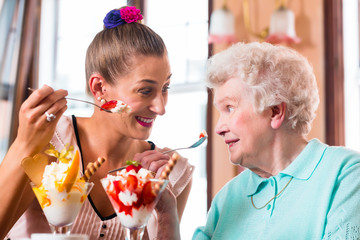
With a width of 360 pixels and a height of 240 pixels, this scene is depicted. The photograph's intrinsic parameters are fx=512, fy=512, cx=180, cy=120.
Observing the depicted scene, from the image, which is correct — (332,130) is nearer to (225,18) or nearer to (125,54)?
(225,18)

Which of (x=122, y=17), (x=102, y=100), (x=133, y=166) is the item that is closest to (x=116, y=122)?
(x=102, y=100)

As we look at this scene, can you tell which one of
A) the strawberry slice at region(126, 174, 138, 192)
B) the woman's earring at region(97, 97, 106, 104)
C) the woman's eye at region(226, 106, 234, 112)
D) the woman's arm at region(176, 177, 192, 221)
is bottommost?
the woman's arm at region(176, 177, 192, 221)

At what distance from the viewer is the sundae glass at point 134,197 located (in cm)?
148

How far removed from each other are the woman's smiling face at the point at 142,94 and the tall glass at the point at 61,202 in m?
0.65

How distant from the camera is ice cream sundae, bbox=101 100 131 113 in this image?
1.98 meters

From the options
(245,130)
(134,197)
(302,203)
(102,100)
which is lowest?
(302,203)

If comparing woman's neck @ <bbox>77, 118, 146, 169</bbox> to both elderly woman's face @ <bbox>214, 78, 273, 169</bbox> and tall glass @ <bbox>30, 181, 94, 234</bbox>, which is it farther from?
tall glass @ <bbox>30, 181, 94, 234</bbox>

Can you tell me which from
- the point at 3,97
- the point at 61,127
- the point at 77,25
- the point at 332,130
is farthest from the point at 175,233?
the point at 77,25

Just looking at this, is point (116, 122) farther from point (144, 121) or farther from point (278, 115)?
point (278, 115)

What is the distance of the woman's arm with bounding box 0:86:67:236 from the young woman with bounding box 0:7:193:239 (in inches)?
5.2

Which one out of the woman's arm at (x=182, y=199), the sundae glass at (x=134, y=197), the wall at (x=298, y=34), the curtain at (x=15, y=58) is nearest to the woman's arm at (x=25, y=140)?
the sundae glass at (x=134, y=197)

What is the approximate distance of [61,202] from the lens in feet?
4.72

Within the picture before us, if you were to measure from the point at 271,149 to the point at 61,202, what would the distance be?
820mm

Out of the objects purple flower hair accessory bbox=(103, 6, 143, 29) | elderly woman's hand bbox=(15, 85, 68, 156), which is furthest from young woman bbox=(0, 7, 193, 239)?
elderly woman's hand bbox=(15, 85, 68, 156)
